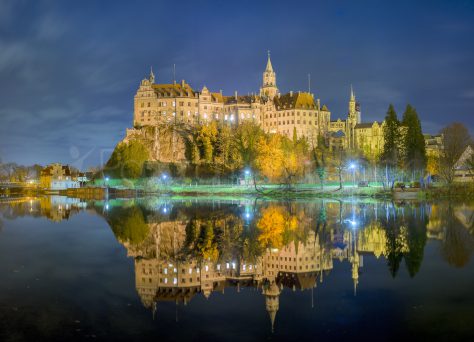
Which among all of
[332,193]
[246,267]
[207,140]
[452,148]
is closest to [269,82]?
[207,140]

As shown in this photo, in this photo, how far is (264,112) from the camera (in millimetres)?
139625

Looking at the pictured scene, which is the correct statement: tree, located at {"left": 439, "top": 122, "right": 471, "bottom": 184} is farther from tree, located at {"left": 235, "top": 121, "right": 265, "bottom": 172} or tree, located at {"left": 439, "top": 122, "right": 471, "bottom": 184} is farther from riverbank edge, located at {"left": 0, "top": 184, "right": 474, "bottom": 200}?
tree, located at {"left": 235, "top": 121, "right": 265, "bottom": 172}

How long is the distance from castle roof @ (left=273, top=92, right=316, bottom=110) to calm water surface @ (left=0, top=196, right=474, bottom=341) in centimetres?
11349

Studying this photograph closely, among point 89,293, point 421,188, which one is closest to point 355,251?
point 89,293

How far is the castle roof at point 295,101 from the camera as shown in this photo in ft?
454

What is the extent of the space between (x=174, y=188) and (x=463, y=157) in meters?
52.2

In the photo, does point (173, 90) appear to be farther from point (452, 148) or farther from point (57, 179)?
point (452, 148)

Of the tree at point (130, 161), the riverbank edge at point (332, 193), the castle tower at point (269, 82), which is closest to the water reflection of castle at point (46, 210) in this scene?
the riverbank edge at point (332, 193)

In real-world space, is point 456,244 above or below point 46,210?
below

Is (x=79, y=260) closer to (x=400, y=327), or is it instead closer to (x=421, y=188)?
(x=400, y=327)

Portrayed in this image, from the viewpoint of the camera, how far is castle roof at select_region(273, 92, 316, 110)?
138m

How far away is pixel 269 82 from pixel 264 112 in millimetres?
17351

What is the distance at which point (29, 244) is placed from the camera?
80.7ft

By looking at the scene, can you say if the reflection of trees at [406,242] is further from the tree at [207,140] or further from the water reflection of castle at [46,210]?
the tree at [207,140]
